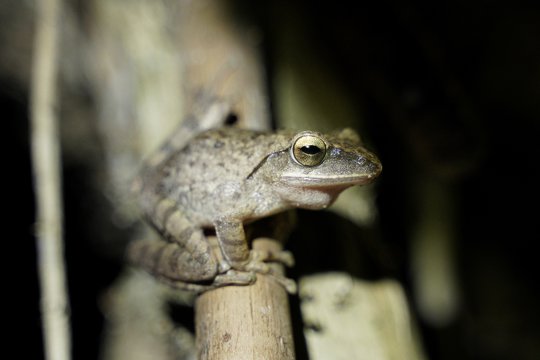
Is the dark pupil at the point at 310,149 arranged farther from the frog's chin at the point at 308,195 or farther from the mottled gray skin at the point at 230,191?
the frog's chin at the point at 308,195

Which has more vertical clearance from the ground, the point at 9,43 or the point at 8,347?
the point at 9,43

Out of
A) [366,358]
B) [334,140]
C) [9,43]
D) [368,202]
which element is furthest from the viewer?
[9,43]

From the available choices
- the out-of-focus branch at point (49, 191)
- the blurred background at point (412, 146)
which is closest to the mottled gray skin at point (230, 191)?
the out-of-focus branch at point (49, 191)

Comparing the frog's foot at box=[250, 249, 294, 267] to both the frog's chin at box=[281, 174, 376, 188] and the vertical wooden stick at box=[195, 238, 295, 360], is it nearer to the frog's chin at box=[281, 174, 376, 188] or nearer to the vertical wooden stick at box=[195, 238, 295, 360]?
the vertical wooden stick at box=[195, 238, 295, 360]

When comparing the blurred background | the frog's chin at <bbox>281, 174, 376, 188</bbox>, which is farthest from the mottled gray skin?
the blurred background

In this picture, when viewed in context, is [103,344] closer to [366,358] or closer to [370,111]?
[366,358]

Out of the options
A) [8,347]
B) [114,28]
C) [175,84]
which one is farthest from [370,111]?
[8,347]
